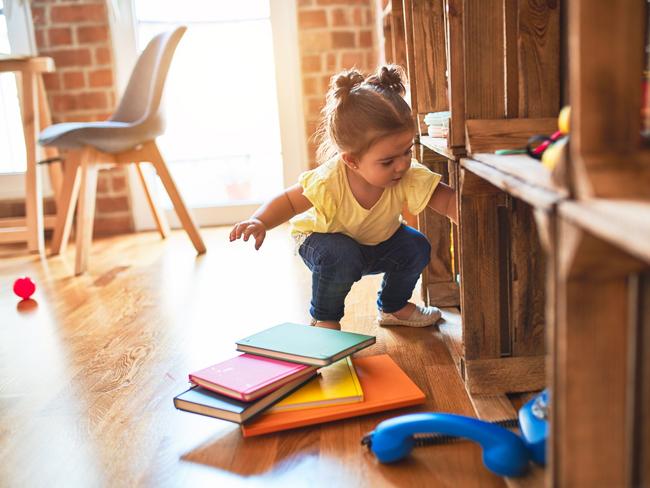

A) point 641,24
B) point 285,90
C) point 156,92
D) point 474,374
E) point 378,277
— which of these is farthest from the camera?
point 285,90

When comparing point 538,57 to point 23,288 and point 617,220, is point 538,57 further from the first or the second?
point 23,288

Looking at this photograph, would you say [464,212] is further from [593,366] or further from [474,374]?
[593,366]

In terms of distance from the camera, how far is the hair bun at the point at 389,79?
4.70 feet

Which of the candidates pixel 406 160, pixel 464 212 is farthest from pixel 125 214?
pixel 464 212

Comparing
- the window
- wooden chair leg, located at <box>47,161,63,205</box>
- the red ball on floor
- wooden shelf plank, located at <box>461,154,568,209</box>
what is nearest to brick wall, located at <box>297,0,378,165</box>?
the window

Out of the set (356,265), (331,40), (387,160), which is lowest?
(356,265)

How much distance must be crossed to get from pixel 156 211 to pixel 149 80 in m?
0.61

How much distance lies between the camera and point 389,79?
56.7 inches

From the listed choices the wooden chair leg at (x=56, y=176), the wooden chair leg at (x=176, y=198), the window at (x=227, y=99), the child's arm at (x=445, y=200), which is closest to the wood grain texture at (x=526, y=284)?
the child's arm at (x=445, y=200)

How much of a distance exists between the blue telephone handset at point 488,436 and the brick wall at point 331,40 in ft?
7.77

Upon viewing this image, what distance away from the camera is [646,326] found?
59 cm

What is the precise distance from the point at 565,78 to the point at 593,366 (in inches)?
24.0

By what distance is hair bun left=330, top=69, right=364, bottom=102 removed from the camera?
1415 millimetres

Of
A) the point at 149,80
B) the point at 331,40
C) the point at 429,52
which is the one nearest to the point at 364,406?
the point at 429,52
